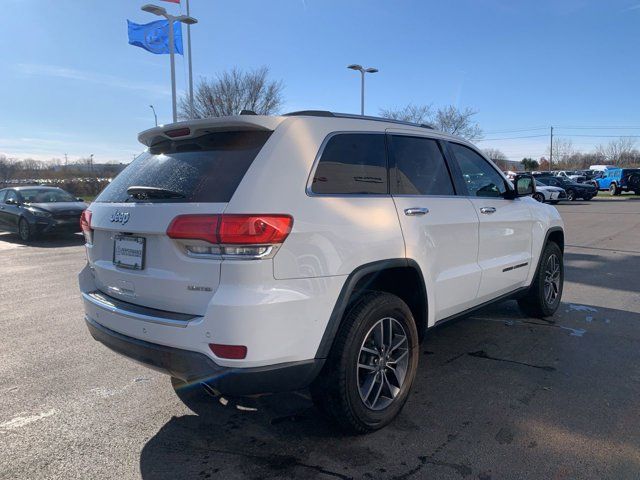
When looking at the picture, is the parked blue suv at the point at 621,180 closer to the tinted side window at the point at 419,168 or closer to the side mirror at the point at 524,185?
the side mirror at the point at 524,185

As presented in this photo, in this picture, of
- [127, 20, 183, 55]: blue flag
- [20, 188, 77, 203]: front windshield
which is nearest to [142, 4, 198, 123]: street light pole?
[127, 20, 183, 55]: blue flag

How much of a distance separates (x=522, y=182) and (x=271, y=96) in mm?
28047

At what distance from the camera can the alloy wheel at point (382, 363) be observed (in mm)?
3023

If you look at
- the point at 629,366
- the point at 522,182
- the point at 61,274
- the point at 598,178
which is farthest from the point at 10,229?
the point at 598,178

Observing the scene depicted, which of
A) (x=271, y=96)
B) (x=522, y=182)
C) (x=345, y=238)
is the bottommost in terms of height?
(x=345, y=238)

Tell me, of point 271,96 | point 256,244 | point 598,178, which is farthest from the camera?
point 598,178

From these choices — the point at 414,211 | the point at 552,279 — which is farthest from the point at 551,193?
the point at 414,211

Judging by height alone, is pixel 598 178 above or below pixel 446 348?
above

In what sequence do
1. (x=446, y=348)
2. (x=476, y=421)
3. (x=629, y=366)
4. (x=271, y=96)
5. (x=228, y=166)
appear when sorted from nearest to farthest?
1. (x=228, y=166)
2. (x=476, y=421)
3. (x=629, y=366)
4. (x=446, y=348)
5. (x=271, y=96)

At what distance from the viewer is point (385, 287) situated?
3.31 m

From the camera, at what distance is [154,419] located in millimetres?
3234

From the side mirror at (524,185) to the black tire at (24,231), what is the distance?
38.9 ft

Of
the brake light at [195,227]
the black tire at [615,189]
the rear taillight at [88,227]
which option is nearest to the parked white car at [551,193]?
the black tire at [615,189]

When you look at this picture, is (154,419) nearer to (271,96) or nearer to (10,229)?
(10,229)
